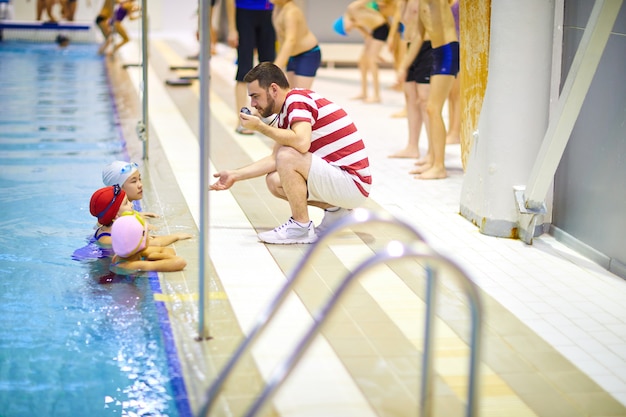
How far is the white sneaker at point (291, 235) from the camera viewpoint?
5.65 m

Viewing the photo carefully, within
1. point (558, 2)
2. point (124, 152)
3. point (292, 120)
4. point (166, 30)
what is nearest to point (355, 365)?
point (292, 120)

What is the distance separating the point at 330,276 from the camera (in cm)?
509

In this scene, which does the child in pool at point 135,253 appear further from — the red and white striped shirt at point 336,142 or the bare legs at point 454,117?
the bare legs at point 454,117

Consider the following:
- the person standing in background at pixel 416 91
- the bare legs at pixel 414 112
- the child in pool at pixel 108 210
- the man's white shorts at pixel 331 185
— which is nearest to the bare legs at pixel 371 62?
the person standing in background at pixel 416 91

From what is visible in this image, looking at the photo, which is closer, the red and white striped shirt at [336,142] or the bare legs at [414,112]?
the red and white striped shirt at [336,142]

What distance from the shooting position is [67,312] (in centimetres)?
454

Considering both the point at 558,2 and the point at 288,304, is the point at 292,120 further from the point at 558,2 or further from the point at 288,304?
the point at 558,2

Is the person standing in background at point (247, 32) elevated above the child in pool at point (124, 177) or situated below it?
above

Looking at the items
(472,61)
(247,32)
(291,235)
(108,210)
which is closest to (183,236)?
(108,210)

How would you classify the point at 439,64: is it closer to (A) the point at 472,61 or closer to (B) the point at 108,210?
(A) the point at 472,61

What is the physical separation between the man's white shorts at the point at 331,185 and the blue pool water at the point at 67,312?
1.19 metres

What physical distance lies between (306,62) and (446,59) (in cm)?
192

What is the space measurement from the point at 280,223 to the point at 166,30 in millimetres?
20588

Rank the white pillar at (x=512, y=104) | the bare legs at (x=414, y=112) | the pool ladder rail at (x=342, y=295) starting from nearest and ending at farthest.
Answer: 1. the pool ladder rail at (x=342, y=295)
2. the white pillar at (x=512, y=104)
3. the bare legs at (x=414, y=112)
